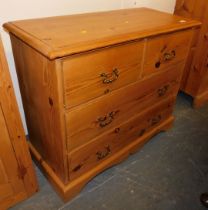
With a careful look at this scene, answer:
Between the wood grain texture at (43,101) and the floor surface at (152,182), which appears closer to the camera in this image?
the wood grain texture at (43,101)

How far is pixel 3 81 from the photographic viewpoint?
3.01 feet

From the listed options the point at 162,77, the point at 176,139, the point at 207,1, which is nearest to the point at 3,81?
the point at 162,77

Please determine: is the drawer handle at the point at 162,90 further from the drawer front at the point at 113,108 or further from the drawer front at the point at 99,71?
the drawer front at the point at 99,71

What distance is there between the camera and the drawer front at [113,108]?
1074mm

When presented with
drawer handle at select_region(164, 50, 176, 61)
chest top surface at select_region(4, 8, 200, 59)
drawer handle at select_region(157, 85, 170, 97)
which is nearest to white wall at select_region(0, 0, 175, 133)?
chest top surface at select_region(4, 8, 200, 59)

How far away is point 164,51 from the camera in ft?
4.24

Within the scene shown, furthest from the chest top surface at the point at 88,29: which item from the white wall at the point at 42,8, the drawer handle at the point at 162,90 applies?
the drawer handle at the point at 162,90

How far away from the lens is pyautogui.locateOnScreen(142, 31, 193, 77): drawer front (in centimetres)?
120

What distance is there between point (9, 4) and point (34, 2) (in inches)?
5.2

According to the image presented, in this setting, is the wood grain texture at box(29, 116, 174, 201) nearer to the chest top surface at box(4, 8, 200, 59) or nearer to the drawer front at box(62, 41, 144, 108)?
the drawer front at box(62, 41, 144, 108)

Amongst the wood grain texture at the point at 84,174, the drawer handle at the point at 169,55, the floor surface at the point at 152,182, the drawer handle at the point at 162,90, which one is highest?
the drawer handle at the point at 169,55

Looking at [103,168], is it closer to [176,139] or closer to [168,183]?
[168,183]

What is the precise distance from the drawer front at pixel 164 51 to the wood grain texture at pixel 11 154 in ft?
2.27

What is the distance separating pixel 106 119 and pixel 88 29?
47cm
